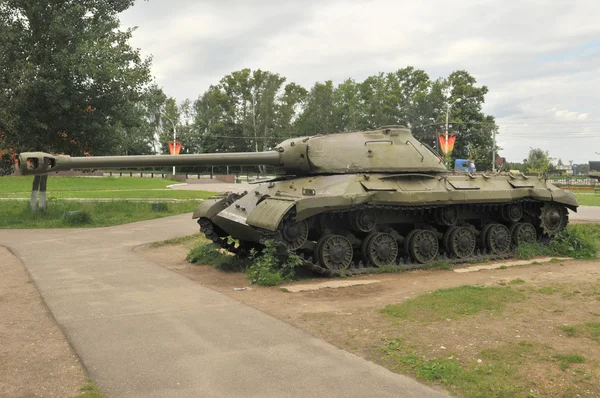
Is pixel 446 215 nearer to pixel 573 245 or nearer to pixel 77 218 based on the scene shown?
pixel 573 245

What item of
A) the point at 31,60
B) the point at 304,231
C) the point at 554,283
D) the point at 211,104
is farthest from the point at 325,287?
the point at 211,104

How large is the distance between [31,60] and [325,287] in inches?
604

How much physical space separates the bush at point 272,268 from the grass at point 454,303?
8.18 feet

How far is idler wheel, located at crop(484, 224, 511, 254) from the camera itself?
1229 cm

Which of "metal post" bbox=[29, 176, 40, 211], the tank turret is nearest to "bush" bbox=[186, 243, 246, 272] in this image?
the tank turret

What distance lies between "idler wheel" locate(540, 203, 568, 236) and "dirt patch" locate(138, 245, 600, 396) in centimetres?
225

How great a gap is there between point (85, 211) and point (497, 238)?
47.2 feet

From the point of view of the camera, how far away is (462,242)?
38.7ft

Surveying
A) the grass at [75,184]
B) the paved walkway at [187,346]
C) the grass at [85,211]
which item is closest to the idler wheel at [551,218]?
the paved walkway at [187,346]

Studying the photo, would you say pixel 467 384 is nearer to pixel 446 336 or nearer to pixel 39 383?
pixel 446 336

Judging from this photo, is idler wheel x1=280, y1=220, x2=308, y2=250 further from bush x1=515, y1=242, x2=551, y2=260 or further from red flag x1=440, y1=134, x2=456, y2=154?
red flag x1=440, y1=134, x2=456, y2=154

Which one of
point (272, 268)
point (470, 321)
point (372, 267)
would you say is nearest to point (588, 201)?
point (372, 267)

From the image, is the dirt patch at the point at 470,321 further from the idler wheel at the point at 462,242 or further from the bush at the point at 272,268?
the idler wheel at the point at 462,242

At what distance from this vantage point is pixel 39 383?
4.83 metres
